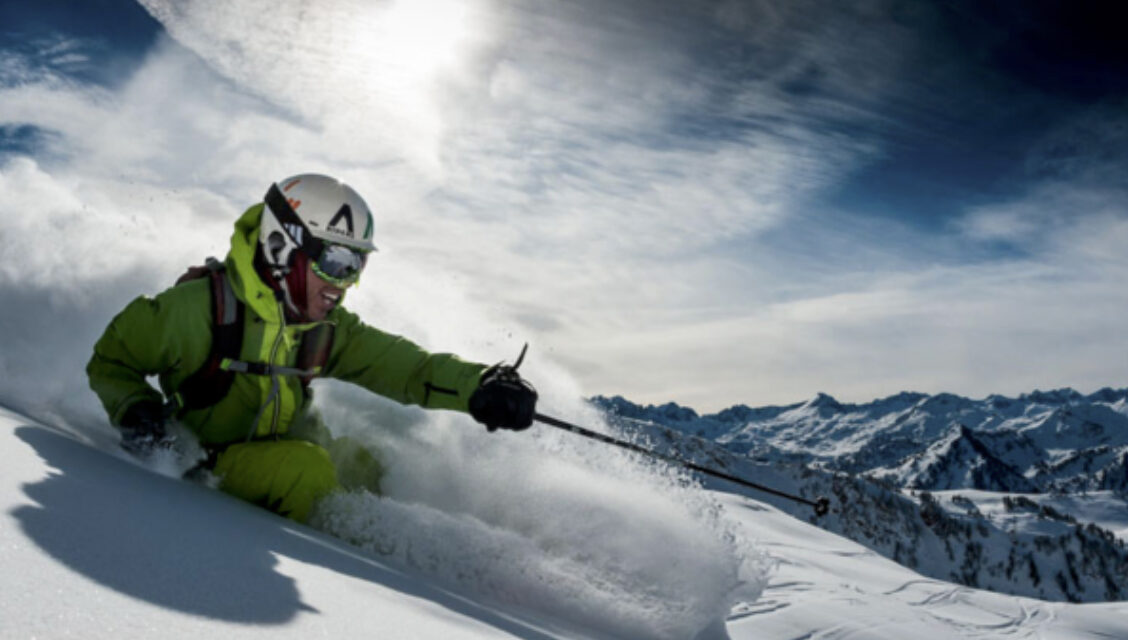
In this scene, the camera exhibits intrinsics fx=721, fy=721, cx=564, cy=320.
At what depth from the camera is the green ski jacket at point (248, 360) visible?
13.5ft

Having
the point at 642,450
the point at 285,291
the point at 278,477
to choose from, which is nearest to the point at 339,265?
the point at 285,291

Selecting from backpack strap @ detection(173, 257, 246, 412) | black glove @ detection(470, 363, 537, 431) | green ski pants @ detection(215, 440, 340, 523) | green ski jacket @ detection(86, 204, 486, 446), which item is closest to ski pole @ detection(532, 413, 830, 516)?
black glove @ detection(470, 363, 537, 431)

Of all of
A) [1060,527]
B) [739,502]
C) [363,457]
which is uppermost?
[1060,527]

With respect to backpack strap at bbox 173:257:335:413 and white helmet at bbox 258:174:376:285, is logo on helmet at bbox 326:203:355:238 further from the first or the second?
backpack strap at bbox 173:257:335:413

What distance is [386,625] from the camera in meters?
2.04

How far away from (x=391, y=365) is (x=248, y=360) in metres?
1.13

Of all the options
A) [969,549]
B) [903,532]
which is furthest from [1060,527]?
[903,532]

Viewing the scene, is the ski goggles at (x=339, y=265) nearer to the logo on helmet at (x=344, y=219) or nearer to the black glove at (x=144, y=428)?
the logo on helmet at (x=344, y=219)

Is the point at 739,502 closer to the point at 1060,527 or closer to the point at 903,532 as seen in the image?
the point at 903,532

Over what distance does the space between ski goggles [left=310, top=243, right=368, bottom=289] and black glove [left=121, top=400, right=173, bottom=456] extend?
3.83ft

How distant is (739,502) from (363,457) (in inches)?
792

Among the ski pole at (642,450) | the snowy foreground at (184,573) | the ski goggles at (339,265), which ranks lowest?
the snowy foreground at (184,573)

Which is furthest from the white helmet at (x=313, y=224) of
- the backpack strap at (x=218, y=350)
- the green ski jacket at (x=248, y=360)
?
the backpack strap at (x=218, y=350)

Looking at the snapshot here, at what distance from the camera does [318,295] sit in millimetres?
4480
